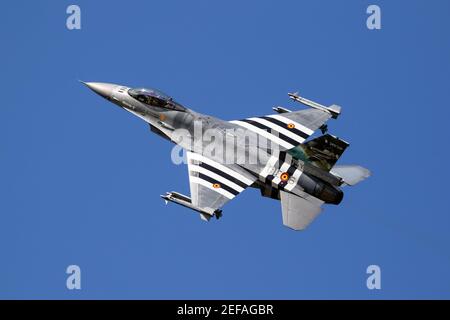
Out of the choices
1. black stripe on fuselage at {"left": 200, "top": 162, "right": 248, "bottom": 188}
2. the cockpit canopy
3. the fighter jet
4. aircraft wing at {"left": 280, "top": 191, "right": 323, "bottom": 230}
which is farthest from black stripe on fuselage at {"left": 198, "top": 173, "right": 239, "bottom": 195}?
the cockpit canopy

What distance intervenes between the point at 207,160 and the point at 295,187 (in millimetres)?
3764

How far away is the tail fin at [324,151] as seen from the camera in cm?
3884

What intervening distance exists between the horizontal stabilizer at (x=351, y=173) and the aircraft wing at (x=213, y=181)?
11.9 feet

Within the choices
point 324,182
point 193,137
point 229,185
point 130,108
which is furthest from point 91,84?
point 324,182

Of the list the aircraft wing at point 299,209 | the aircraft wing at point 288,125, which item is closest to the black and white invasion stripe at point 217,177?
the aircraft wing at point 299,209

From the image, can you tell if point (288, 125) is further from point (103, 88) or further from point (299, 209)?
point (103, 88)

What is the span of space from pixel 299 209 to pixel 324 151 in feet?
9.67

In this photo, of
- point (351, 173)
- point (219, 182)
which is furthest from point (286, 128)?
point (219, 182)

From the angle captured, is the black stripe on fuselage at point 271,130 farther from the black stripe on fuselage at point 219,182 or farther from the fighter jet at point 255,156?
the black stripe on fuselage at point 219,182

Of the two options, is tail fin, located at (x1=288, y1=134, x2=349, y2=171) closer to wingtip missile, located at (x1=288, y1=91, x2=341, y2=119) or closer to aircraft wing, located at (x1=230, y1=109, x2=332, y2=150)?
aircraft wing, located at (x1=230, y1=109, x2=332, y2=150)

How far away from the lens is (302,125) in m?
40.8

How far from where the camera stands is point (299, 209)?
123ft

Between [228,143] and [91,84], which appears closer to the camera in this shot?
[228,143]

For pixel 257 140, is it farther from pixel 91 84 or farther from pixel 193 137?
pixel 91 84
